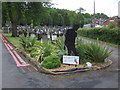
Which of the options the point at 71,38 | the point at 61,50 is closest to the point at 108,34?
the point at 61,50

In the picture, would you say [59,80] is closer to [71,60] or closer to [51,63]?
[51,63]

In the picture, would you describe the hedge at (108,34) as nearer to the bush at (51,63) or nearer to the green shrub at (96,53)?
the green shrub at (96,53)

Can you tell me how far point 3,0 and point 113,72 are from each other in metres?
19.1

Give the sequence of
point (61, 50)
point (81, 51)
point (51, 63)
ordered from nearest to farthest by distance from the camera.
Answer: point (51, 63) < point (81, 51) < point (61, 50)

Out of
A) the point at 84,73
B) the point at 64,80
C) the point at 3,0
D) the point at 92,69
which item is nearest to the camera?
the point at 64,80

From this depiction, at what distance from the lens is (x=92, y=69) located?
7.18 metres

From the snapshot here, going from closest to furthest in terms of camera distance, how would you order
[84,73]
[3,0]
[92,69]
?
[84,73] < [92,69] < [3,0]

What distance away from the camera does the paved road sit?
17.4ft

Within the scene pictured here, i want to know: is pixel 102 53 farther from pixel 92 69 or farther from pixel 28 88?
pixel 28 88

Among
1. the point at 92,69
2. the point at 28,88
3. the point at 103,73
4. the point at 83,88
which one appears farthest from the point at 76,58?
the point at 28,88

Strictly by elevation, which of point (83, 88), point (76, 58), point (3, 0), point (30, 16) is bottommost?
point (83, 88)

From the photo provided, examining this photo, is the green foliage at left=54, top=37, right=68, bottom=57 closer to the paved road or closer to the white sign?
the white sign

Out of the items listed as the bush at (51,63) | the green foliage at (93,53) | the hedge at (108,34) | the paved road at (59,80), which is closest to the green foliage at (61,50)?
the green foliage at (93,53)

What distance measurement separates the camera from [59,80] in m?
5.82
